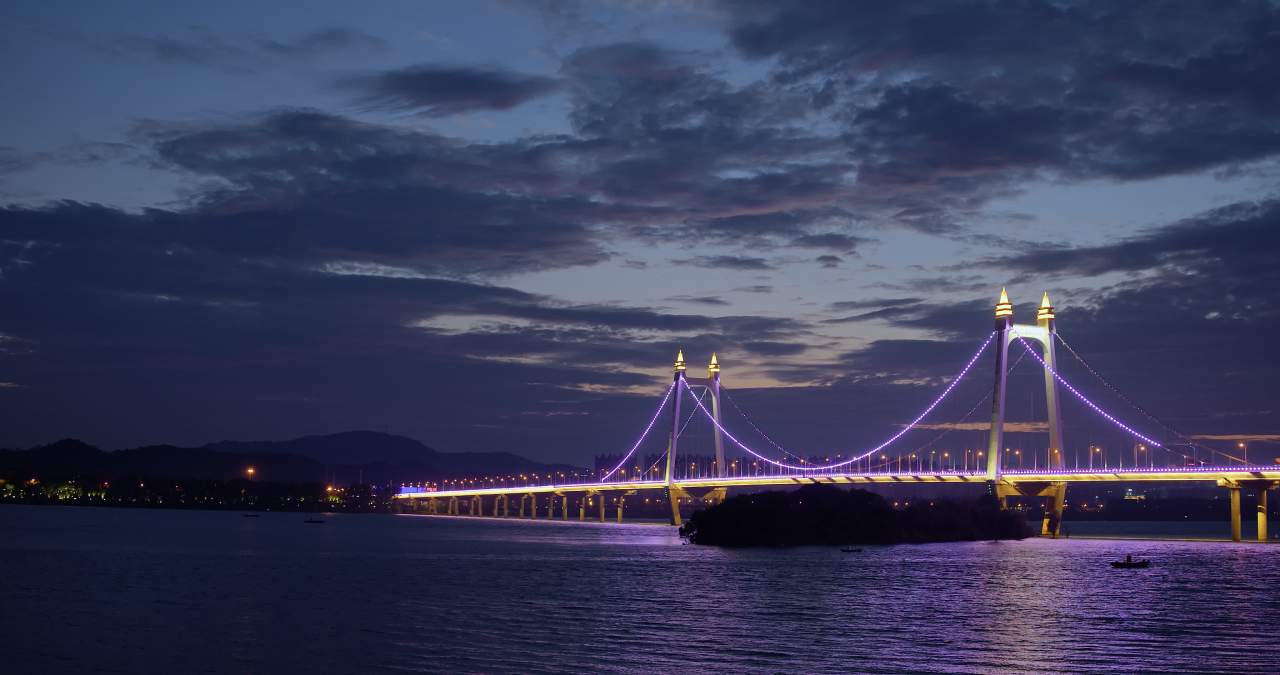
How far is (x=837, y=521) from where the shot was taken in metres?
93.8

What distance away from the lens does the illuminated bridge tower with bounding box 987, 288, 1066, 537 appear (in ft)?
288

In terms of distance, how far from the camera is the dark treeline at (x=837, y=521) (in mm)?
91562

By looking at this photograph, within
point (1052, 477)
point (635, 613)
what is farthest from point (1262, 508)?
point (635, 613)

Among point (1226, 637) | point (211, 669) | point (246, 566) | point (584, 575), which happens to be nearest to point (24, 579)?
point (246, 566)

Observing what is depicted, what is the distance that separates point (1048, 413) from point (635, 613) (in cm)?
5720

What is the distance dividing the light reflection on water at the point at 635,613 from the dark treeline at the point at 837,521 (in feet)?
56.3

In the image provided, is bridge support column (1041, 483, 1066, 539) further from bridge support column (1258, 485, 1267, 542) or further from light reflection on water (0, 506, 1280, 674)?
light reflection on water (0, 506, 1280, 674)

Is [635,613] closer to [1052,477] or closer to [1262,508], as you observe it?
[1052,477]

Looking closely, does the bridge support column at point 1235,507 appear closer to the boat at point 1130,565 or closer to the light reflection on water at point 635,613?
the light reflection on water at point 635,613

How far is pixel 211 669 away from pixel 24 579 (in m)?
28.8

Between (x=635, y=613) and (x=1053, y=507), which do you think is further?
(x=1053, y=507)

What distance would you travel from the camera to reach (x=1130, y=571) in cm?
6272

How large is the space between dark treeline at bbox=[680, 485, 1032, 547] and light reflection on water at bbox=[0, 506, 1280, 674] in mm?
17149

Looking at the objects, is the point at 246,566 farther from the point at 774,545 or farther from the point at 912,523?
the point at 912,523
